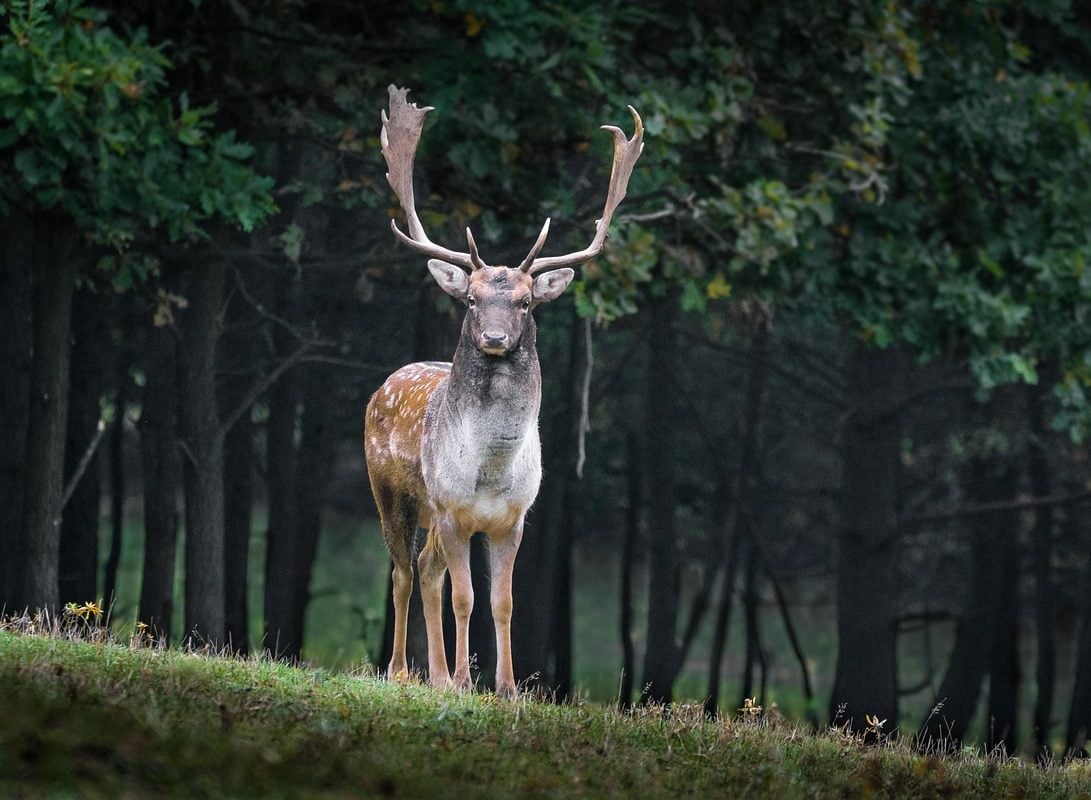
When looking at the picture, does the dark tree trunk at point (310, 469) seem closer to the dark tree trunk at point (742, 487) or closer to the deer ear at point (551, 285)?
the dark tree trunk at point (742, 487)

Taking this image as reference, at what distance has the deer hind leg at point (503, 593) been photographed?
33.9 ft

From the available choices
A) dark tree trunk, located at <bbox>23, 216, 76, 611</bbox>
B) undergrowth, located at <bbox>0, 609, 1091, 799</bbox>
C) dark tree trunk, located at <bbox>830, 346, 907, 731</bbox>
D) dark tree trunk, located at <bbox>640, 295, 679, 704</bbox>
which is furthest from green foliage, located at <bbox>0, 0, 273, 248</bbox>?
dark tree trunk, located at <bbox>640, 295, 679, 704</bbox>

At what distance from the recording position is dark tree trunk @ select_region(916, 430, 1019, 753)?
69.0ft

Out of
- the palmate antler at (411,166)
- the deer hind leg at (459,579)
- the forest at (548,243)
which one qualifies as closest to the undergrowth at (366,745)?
the deer hind leg at (459,579)

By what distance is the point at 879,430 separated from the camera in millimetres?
19172

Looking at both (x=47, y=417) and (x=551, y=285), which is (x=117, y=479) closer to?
(x=47, y=417)

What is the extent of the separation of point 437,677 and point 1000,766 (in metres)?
3.13

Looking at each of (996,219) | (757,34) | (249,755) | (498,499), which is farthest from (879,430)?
(249,755)

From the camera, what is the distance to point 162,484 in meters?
16.5

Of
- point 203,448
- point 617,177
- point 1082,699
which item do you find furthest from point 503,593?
point 1082,699

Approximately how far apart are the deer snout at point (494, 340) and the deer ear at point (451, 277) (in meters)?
0.48

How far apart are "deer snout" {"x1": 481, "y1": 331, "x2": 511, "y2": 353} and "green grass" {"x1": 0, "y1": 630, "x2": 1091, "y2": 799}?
181cm

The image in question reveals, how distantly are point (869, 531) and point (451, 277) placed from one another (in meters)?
9.87

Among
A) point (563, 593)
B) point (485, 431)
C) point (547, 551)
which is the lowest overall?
point (563, 593)
